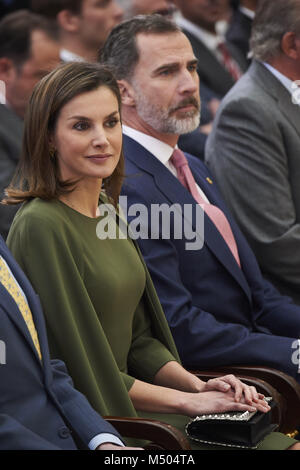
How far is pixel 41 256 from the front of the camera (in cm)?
198

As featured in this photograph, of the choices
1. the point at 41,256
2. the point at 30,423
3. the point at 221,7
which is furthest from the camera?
the point at 221,7

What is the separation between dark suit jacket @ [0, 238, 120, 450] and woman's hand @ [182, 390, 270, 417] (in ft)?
1.09

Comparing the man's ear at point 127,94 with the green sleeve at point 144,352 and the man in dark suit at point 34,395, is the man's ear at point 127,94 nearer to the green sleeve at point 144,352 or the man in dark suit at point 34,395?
the green sleeve at point 144,352

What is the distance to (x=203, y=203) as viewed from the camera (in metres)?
2.69

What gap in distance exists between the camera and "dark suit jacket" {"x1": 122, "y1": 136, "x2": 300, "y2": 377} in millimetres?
2426

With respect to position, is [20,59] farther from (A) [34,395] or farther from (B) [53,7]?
(A) [34,395]

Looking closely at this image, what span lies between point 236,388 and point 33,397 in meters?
0.56

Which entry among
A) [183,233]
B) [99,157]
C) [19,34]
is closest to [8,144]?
[19,34]

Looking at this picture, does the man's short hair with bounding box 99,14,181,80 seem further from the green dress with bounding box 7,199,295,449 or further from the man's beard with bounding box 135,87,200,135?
the green dress with bounding box 7,199,295,449

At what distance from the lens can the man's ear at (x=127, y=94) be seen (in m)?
2.68

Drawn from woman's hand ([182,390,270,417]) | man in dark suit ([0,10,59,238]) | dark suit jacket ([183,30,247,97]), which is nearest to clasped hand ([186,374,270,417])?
woman's hand ([182,390,270,417])

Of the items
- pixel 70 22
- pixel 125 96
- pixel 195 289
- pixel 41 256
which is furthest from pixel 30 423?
pixel 70 22
